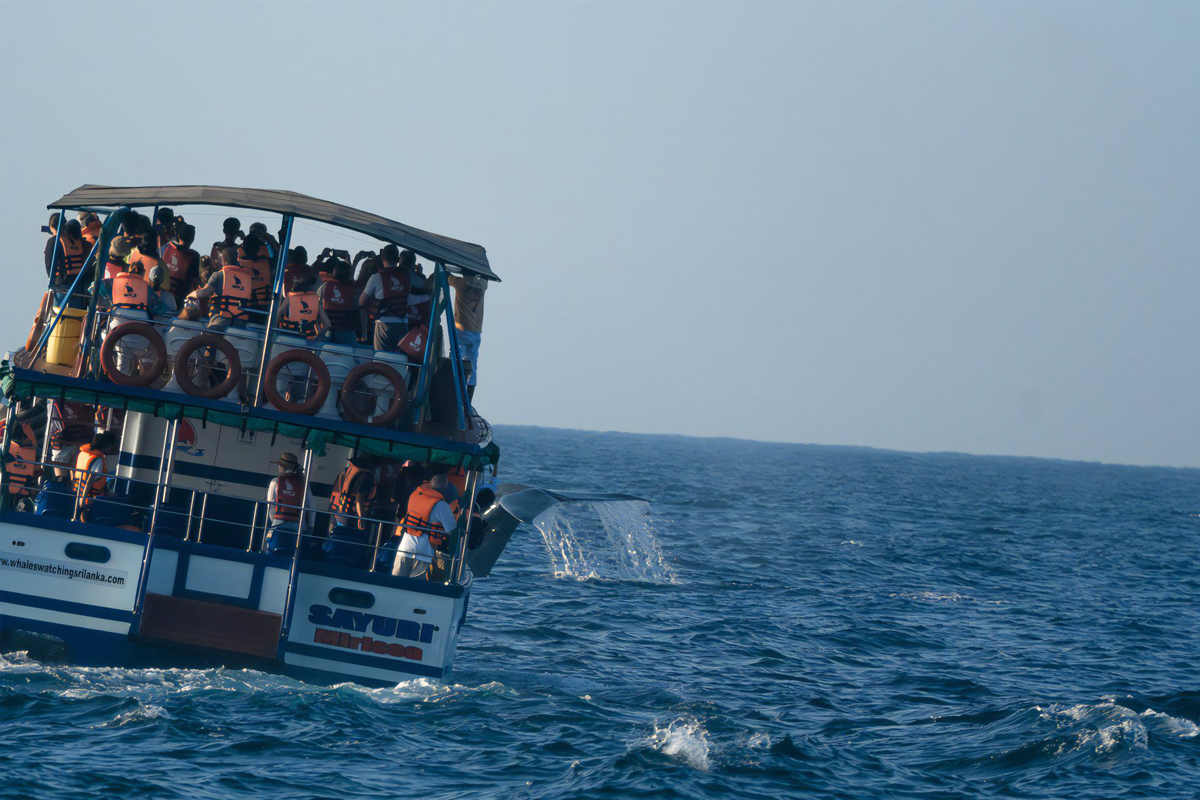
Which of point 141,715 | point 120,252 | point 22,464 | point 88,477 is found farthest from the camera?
point 120,252

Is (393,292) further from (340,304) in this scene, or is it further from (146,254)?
(146,254)

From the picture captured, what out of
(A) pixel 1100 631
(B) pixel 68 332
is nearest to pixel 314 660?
(B) pixel 68 332

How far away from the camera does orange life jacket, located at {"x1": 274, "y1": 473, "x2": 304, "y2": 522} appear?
13938 mm

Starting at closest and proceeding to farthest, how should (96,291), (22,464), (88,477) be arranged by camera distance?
(96,291), (88,477), (22,464)

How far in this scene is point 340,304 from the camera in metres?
14.2

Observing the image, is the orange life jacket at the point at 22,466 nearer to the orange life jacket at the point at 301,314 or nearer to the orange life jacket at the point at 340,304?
the orange life jacket at the point at 301,314

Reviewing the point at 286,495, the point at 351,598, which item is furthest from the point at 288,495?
the point at 351,598

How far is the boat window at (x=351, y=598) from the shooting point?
1361 centimetres

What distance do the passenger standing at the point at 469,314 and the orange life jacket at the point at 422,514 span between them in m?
2.69

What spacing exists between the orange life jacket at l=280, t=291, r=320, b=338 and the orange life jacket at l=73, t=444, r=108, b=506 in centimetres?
265

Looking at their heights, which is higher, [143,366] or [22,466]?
[143,366]

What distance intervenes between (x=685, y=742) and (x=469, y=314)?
6.61 meters

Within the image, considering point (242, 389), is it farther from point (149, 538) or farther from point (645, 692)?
point (645, 692)

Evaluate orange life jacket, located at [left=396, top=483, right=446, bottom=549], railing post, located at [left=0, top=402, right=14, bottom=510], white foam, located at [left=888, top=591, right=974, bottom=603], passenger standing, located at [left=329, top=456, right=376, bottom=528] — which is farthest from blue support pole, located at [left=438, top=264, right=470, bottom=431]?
white foam, located at [left=888, top=591, right=974, bottom=603]
